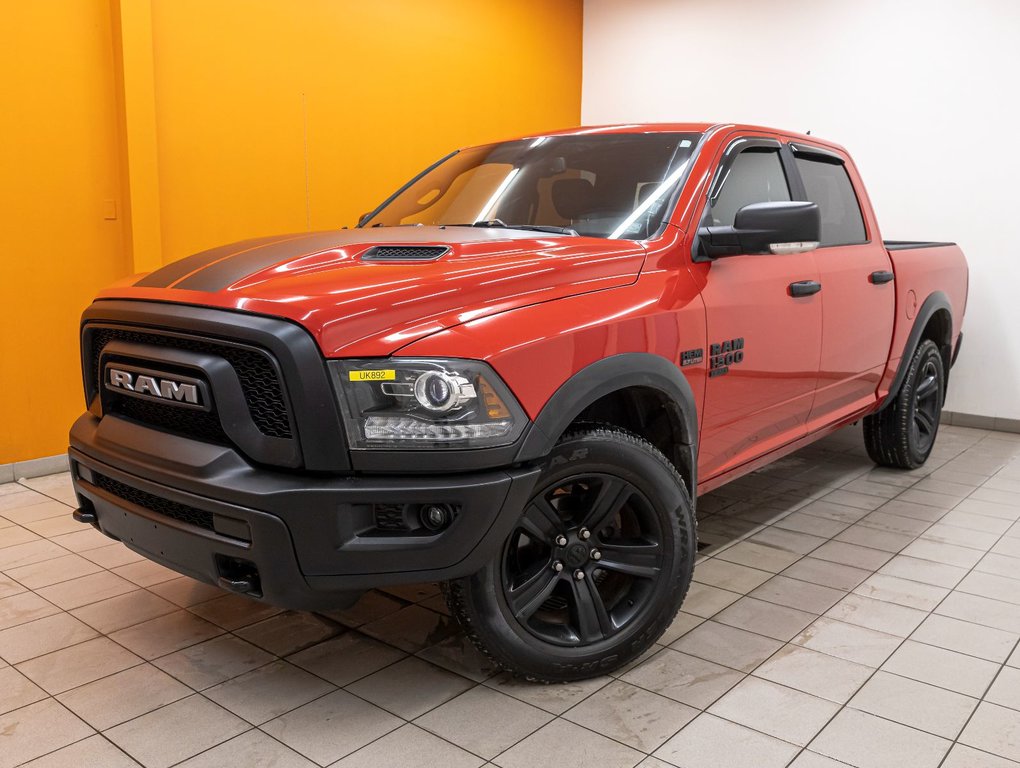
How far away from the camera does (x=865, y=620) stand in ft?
9.22

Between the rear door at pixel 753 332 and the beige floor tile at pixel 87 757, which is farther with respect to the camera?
the rear door at pixel 753 332

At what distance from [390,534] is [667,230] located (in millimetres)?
1301

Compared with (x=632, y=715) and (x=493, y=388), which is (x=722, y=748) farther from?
(x=493, y=388)

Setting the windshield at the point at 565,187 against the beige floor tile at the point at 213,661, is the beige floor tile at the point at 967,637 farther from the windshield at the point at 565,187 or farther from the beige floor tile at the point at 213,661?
the beige floor tile at the point at 213,661

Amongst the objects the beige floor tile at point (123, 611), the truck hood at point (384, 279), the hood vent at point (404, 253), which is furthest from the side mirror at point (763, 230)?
the beige floor tile at point (123, 611)

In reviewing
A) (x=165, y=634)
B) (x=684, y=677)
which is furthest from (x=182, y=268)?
(x=684, y=677)

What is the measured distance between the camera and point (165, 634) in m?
2.70

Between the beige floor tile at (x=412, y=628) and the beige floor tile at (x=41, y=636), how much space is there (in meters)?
0.90

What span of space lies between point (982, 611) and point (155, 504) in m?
2.64

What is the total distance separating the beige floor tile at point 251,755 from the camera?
6.57 feet

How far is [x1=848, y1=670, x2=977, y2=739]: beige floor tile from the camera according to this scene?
7.20 feet

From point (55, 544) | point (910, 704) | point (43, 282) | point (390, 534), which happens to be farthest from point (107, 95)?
point (910, 704)

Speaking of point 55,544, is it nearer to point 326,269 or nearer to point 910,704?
point 326,269

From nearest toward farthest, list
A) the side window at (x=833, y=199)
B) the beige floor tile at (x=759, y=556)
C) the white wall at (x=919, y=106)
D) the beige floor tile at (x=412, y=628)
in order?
1. the beige floor tile at (x=412, y=628)
2. the beige floor tile at (x=759, y=556)
3. the side window at (x=833, y=199)
4. the white wall at (x=919, y=106)
